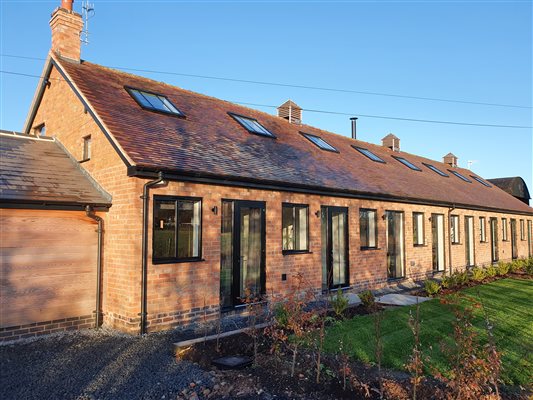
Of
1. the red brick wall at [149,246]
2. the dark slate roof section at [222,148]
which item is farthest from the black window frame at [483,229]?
the red brick wall at [149,246]

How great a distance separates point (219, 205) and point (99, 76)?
579 centimetres

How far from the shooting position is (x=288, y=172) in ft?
38.4

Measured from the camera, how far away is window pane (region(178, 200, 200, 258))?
8797 mm

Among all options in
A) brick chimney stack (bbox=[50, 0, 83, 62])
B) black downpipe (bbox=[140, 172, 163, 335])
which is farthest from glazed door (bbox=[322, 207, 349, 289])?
brick chimney stack (bbox=[50, 0, 83, 62])

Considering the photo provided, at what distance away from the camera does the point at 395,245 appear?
15.4 meters

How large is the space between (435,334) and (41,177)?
29.1 feet

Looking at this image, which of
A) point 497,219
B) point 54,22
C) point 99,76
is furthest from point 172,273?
point 497,219

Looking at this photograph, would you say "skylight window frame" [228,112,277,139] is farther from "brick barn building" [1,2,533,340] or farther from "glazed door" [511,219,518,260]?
"glazed door" [511,219,518,260]

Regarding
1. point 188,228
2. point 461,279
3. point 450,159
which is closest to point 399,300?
point 461,279

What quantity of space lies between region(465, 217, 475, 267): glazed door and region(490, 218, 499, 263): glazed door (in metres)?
2.68

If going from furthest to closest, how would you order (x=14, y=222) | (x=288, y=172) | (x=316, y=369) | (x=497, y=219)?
1. (x=497, y=219)
2. (x=288, y=172)
3. (x=14, y=222)
4. (x=316, y=369)

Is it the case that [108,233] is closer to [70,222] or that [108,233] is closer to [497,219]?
[70,222]

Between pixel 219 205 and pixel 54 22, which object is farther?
pixel 54 22

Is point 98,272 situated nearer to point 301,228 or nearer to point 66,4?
point 301,228
